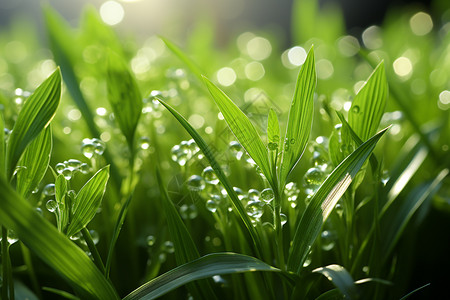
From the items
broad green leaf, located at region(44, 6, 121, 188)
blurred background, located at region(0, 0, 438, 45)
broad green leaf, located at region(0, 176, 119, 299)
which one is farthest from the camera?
blurred background, located at region(0, 0, 438, 45)

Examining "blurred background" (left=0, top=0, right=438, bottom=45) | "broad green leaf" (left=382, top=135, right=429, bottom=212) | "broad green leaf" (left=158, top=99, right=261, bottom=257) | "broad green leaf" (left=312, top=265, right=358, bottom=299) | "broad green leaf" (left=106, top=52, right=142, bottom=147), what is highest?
"blurred background" (left=0, top=0, right=438, bottom=45)

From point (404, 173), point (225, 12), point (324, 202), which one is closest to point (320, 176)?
point (324, 202)

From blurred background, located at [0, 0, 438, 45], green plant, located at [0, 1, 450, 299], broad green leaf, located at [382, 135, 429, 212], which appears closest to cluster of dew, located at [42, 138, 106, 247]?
green plant, located at [0, 1, 450, 299]

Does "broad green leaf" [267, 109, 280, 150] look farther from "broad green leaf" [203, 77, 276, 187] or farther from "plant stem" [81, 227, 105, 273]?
"plant stem" [81, 227, 105, 273]

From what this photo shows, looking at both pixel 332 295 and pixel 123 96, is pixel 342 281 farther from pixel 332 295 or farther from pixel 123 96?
pixel 123 96

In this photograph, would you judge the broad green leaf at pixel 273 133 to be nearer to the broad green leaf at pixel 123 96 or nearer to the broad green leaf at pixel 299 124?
the broad green leaf at pixel 299 124

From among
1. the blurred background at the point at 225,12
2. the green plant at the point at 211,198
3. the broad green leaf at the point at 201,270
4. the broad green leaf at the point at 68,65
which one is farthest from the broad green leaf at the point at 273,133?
the blurred background at the point at 225,12
